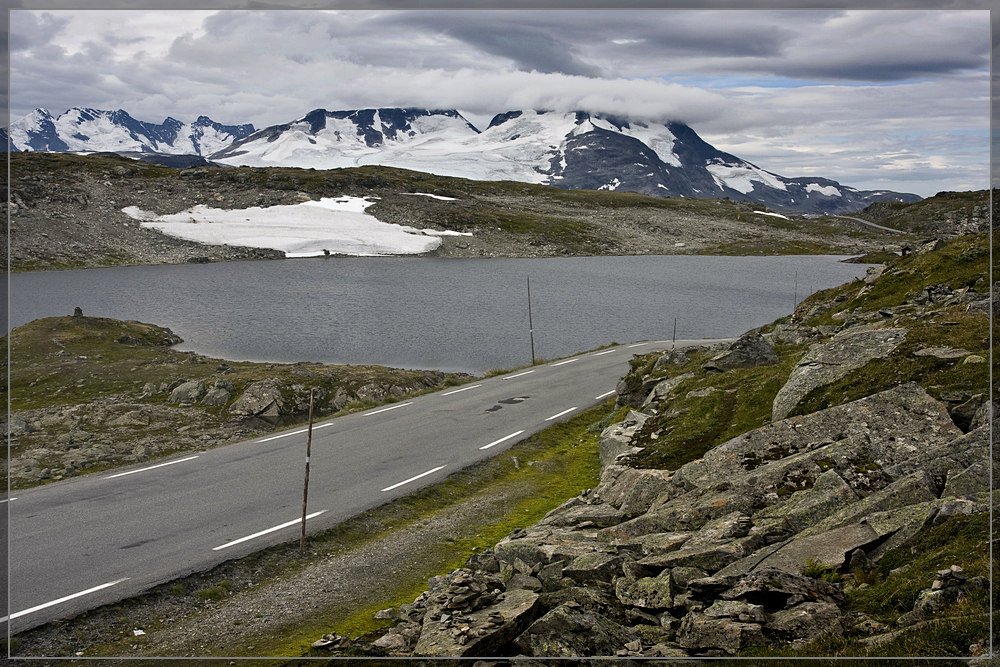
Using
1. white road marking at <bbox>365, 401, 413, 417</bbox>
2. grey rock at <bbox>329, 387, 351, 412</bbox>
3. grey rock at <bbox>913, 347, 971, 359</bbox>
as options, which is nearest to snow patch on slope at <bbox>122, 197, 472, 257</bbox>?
grey rock at <bbox>329, 387, 351, 412</bbox>

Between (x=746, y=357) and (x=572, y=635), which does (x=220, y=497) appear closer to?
(x=572, y=635)

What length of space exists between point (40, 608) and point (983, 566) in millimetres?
16052

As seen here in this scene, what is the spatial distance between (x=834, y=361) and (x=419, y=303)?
3032 inches

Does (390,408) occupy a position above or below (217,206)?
below

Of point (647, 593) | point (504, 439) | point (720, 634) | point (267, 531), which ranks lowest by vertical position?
point (504, 439)

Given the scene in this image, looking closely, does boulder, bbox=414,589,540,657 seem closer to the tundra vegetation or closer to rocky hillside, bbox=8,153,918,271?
the tundra vegetation

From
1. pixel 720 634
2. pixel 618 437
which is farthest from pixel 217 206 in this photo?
pixel 720 634

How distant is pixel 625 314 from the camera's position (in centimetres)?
8450

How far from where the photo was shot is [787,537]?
11.4 meters

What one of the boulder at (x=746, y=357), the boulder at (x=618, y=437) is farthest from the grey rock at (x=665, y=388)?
the boulder at (x=746, y=357)

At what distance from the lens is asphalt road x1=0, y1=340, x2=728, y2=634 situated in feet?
52.1

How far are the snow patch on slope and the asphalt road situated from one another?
128 meters

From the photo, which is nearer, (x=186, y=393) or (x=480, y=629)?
(x=480, y=629)

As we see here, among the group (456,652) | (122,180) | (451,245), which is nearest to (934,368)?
(456,652)
